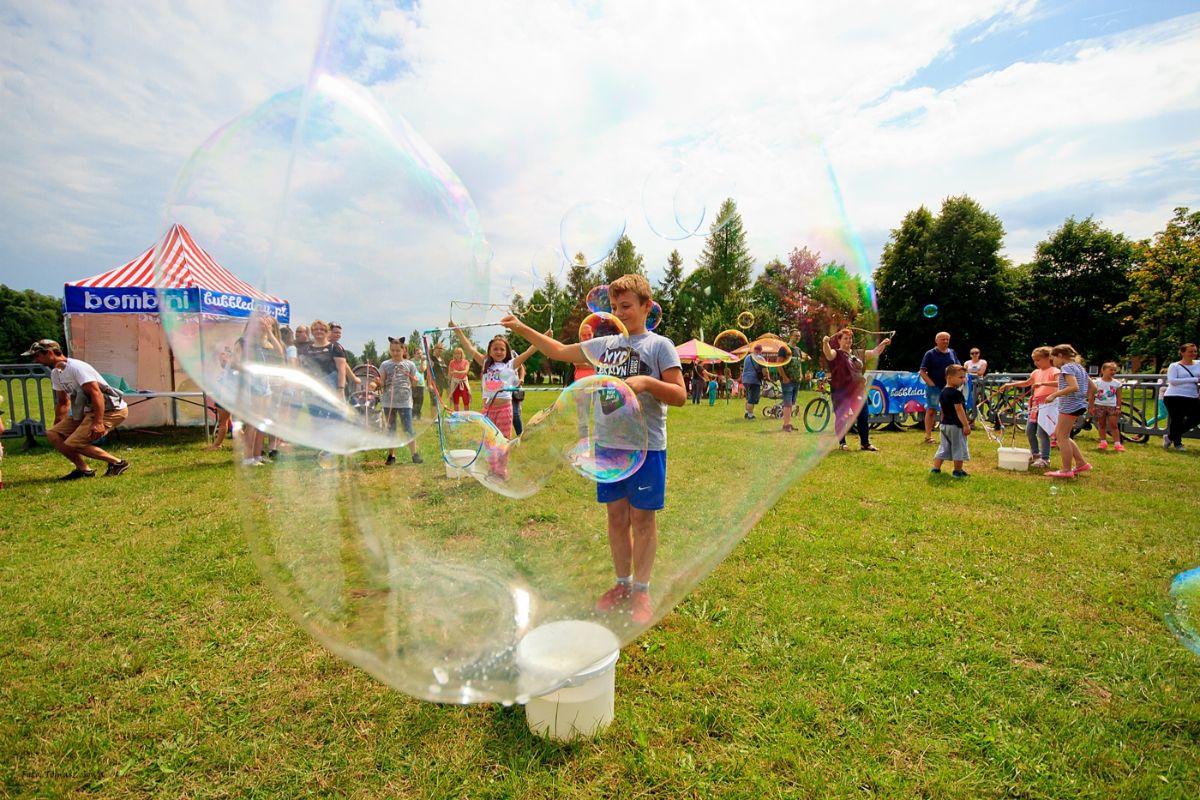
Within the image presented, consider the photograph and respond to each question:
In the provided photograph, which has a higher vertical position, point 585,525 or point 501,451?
point 501,451

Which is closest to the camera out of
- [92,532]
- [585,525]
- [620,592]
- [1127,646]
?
[620,592]

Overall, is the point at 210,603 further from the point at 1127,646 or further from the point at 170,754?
the point at 1127,646

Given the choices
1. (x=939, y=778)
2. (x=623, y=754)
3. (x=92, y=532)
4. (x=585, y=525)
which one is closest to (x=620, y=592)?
(x=585, y=525)

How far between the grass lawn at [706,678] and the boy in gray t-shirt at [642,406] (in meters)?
0.18

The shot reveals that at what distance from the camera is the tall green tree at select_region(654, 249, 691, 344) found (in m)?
2.94

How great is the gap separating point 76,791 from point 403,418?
203 cm

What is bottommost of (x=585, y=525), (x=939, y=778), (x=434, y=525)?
(x=939, y=778)

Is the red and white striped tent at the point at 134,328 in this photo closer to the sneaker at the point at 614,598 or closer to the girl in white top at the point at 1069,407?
the sneaker at the point at 614,598

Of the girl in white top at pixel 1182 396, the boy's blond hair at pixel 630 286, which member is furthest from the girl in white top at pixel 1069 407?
the boy's blond hair at pixel 630 286

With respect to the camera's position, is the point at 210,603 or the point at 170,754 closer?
the point at 170,754

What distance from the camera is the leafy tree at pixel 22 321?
63.5 meters

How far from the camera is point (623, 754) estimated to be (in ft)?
7.84

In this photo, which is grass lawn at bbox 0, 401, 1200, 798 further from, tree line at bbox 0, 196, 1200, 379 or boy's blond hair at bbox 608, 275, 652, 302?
tree line at bbox 0, 196, 1200, 379

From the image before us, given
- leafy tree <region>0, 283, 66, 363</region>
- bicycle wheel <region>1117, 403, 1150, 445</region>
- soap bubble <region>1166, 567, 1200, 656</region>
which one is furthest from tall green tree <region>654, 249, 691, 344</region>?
leafy tree <region>0, 283, 66, 363</region>
